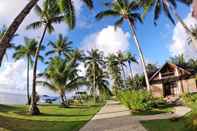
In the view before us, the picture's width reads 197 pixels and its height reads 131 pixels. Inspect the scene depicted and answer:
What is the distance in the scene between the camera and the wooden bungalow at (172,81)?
3781 centimetres

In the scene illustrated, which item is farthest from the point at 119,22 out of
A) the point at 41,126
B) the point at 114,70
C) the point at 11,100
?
the point at 114,70

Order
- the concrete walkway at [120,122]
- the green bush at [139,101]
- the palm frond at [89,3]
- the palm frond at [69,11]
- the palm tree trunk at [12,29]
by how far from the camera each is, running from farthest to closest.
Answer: the green bush at [139,101] → the palm frond at [89,3] → the palm frond at [69,11] → the concrete walkway at [120,122] → the palm tree trunk at [12,29]

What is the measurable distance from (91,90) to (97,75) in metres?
3.25

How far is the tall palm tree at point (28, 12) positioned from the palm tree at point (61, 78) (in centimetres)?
1042

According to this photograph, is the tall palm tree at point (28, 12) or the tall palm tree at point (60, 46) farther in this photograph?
the tall palm tree at point (60, 46)

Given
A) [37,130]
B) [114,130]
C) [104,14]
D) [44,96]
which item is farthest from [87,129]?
[44,96]

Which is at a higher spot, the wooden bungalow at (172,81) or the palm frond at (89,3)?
the palm frond at (89,3)

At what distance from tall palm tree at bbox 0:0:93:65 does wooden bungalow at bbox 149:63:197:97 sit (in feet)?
72.1

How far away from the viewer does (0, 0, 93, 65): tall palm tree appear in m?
10.1

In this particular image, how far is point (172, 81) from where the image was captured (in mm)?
39250

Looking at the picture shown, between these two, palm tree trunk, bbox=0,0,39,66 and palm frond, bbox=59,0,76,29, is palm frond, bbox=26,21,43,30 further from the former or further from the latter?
palm tree trunk, bbox=0,0,39,66

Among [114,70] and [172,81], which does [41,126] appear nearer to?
[172,81]

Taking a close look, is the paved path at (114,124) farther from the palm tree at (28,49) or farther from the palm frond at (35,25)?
the palm tree at (28,49)

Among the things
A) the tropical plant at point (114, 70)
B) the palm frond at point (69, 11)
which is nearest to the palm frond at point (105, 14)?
the palm frond at point (69, 11)
